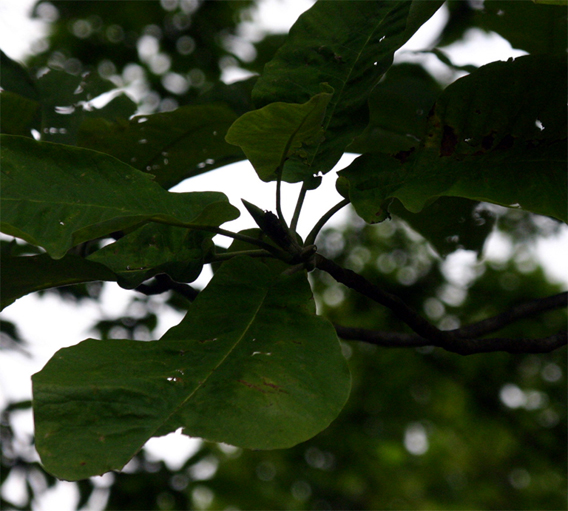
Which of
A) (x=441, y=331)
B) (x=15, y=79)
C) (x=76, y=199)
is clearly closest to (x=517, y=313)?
(x=441, y=331)

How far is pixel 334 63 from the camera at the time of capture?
103cm

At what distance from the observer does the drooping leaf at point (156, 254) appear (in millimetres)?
938

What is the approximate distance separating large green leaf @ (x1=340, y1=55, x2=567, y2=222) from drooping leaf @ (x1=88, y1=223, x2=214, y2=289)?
0.89 ft

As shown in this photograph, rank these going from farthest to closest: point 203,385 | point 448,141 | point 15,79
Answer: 1. point 15,79
2. point 448,141
3. point 203,385

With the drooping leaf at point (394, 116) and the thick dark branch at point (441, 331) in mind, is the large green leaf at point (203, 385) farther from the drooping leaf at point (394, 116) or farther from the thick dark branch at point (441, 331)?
the drooping leaf at point (394, 116)

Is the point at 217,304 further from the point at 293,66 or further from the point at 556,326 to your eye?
the point at 556,326

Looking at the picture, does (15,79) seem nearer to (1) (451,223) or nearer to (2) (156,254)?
(2) (156,254)

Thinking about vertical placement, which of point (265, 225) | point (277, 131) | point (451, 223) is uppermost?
point (277, 131)

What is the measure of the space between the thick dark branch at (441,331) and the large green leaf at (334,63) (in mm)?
208

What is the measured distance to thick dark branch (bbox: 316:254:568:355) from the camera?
1.00 meters

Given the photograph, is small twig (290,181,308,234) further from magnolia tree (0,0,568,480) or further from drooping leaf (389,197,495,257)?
drooping leaf (389,197,495,257)

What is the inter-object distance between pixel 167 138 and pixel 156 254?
0.46 m

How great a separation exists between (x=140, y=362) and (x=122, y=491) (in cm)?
190

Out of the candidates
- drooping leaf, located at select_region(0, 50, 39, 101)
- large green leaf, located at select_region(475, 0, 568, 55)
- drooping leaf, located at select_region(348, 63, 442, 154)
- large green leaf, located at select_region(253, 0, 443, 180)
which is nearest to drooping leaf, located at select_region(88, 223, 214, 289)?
large green leaf, located at select_region(253, 0, 443, 180)
